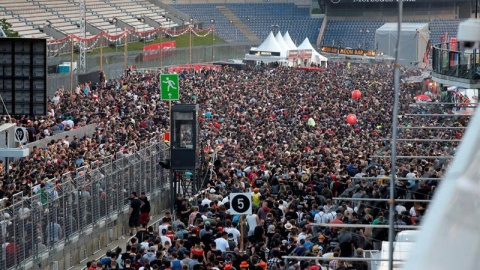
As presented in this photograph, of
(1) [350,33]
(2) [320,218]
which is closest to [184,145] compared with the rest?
(2) [320,218]

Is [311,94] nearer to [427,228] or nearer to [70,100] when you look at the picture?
[70,100]

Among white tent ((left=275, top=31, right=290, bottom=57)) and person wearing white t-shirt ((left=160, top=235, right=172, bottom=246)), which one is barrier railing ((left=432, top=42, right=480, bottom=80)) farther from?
white tent ((left=275, top=31, right=290, bottom=57))

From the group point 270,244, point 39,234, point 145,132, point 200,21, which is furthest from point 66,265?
point 200,21

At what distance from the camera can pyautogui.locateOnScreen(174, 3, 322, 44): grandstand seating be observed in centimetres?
8512

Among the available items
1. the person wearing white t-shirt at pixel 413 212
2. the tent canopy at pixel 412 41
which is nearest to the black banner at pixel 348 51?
the tent canopy at pixel 412 41

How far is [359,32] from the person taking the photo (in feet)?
275

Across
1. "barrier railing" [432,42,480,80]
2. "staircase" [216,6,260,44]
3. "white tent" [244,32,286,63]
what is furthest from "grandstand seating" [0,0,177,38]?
"barrier railing" [432,42,480,80]

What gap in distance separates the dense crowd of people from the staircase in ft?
111

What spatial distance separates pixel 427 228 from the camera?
299cm

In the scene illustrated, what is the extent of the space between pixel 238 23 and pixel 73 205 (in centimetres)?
6907

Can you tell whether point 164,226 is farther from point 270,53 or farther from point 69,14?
point 69,14

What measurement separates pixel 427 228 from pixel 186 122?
19956 millimetres

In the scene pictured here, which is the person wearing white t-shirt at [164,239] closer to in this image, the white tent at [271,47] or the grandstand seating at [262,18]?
the white tent at [271,47]

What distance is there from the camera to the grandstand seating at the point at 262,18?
8512 cm
